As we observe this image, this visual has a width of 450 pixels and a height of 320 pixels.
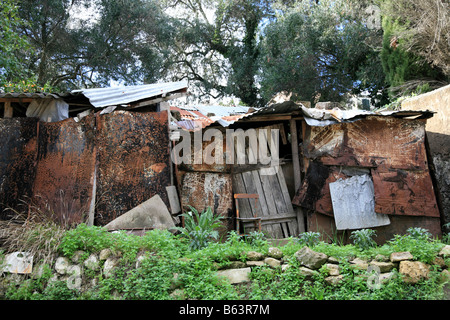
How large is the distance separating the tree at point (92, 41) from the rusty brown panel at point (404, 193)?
12.7 m

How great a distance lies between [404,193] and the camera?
6543mm

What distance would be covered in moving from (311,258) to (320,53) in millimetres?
13238

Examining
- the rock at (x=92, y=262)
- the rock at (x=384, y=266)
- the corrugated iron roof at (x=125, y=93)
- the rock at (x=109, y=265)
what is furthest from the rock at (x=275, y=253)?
the corrugated iron roof at (x=125, y=93)

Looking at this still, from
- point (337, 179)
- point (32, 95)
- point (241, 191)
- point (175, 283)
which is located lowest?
point (175, 283)

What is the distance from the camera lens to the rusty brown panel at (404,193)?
6457mm

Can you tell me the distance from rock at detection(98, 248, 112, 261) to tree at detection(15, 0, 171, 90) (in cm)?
1204

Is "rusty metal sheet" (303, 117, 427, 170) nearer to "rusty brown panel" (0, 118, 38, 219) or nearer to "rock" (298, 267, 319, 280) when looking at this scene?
"rock" (298, 267, 319, 280)

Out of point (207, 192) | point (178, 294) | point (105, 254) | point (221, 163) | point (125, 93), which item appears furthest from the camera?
point (221, 163)

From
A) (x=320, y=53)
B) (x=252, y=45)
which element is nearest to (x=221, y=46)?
(x=252, y=45)

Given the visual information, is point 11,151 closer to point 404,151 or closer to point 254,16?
point 404,151

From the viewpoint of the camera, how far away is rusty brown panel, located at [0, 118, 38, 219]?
5.68 m

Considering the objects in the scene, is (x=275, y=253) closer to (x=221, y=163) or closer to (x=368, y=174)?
(x=221, y=163)

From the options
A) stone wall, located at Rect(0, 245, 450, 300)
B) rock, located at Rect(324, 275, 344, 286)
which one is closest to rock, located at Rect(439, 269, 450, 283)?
stone wall, located at Rect(0, 245, 450, 300)

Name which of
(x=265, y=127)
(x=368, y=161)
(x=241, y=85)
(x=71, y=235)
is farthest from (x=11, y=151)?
(x=241, y=85)
